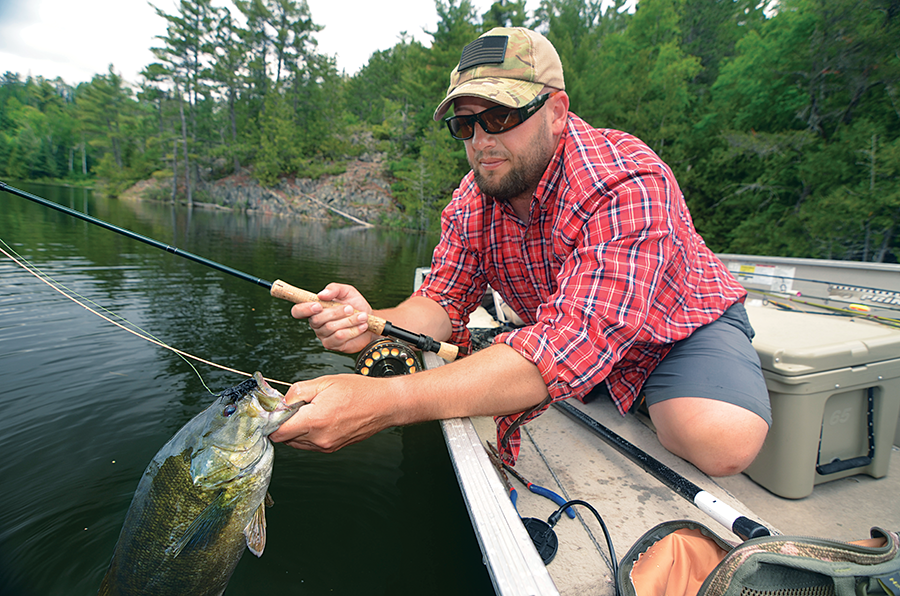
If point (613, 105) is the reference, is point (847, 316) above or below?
below

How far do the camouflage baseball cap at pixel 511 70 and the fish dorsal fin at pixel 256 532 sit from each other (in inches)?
70.0

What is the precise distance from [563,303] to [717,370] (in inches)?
31.8

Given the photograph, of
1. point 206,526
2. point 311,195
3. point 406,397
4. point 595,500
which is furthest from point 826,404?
point 311,195

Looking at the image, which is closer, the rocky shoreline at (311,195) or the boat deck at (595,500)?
the boat deck at (595,500)

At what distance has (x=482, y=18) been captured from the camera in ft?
111

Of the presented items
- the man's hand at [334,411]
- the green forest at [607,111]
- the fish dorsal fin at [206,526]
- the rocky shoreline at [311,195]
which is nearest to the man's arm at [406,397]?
the man's hand at [334,411]

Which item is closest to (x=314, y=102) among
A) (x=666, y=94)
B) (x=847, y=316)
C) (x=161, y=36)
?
(x=161, y=36)

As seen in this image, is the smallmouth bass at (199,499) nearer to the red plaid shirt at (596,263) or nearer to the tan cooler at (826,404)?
the red plaid shirt at (596,263)

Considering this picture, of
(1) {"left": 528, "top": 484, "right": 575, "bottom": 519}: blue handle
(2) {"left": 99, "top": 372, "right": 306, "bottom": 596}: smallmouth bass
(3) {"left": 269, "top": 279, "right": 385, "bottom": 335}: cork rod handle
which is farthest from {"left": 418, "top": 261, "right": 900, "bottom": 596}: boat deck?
(2) {"left": 99, "top": 372, "right": 306, "bottom": 596}: smallmouth bass

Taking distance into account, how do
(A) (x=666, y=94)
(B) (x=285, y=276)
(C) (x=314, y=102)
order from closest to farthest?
1. (B) (x=285, y=276)
2. (A) (x=666, y=94)
3. (C) (x=314, y=102)

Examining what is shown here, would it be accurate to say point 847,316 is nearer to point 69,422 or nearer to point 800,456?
point 800,456

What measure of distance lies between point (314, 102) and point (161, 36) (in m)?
12.2

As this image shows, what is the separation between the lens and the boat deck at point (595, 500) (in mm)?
1133

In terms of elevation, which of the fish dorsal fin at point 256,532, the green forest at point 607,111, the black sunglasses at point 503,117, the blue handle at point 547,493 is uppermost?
the green forest at point 607,111
